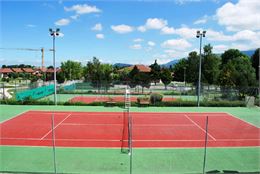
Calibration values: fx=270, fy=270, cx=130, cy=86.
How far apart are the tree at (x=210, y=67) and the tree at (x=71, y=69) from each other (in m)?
36.5

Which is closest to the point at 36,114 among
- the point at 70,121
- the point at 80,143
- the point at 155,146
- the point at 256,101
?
the point at 70,121

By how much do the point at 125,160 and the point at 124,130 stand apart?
5460mm

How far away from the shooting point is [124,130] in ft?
54.7

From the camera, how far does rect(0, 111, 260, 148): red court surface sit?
14.2 meters

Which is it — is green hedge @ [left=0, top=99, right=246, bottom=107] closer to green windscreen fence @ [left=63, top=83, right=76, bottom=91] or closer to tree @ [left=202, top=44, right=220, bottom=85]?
green windscreen fence @ [left=63, top=83, right=76, bottom=91]

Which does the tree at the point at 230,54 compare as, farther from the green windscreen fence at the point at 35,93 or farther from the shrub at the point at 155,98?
the green windscreen fence at the point at 35,93

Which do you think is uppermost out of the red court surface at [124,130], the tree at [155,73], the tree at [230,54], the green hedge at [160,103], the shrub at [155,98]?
the tree at [230,54]

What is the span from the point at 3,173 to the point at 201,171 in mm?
7139

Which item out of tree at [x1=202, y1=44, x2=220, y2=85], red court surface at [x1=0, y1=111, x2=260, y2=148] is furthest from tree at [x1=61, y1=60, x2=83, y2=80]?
red court surface at [x1=0, y1=111, x2=260, y2=148]

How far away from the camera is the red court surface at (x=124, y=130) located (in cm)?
1415

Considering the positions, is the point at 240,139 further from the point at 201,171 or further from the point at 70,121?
the point at 70,121

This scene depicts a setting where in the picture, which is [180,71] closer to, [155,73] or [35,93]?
[155,73]

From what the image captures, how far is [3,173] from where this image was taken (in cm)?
955

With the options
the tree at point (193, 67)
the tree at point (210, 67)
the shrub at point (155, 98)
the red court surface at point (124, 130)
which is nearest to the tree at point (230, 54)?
the tree at point (193, 67)
